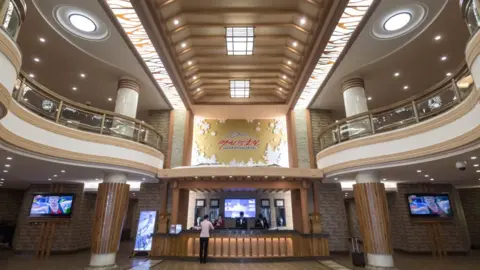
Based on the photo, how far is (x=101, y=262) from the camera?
7.36 metres

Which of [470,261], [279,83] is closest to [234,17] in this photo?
[279,83]

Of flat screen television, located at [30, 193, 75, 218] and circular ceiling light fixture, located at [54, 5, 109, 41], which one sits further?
flat screen television, located at [30, 193, 75, 218]

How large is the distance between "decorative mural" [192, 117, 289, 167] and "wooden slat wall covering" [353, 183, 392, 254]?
5617 mm

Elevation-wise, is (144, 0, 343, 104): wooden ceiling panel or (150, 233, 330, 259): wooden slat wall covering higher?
(144, 0, 343, 104): wooden ceiling panel

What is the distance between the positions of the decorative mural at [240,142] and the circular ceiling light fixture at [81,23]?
7.08 metres

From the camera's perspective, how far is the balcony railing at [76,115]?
5613 millimetres

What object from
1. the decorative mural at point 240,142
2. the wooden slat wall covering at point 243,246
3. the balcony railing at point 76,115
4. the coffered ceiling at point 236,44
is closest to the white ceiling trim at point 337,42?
the coffered ceiling at point 236,44

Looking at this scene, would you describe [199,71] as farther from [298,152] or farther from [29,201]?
[29,201]

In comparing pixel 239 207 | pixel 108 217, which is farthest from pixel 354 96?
pixel 108 217

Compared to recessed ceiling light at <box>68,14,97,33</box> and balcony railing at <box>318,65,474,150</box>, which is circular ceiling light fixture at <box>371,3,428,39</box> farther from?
recessed ceiling light at <box>68,14,97,33</box>

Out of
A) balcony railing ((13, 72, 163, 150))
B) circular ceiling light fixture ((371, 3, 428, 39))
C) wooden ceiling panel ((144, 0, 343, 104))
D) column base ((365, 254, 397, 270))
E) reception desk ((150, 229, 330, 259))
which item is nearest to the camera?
balcony railing ((13, 72, 163, 150))

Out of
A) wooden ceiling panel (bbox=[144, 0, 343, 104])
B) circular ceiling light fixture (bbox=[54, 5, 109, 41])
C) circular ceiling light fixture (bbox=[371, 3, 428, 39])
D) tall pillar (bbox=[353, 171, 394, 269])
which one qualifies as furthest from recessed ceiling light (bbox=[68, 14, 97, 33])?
tall pillar (bbox=[353, 171, 394, 269])

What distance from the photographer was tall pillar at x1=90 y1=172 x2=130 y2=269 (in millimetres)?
7387

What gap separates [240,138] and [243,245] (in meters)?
6.09
